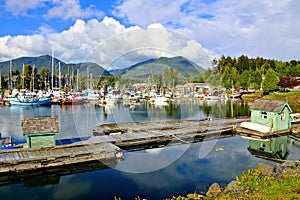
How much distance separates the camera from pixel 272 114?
2295 centimetres

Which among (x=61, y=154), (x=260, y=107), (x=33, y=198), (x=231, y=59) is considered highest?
(x=231, y=59)

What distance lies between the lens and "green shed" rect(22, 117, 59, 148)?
1502 centimetres

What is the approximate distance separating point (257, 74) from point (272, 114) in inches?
2411

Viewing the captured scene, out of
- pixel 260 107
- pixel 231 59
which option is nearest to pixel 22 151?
pixel 260 107

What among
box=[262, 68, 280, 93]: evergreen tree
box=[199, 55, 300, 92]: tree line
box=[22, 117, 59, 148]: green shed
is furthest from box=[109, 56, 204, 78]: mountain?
box=[262, 68, 280, 93]: evergreen tree

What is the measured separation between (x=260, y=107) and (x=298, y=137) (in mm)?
3992

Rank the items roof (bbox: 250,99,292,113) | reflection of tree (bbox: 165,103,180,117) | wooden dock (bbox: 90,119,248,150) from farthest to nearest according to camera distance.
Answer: reflection of tree (bbox: 165,103,180,117) → roof (bbox: 250,99,292,113) → wooden dock (bbox: 90,119,248,150)

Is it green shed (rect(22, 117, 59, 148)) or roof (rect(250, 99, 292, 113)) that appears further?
roof (rect(250, 99, 292, 113))

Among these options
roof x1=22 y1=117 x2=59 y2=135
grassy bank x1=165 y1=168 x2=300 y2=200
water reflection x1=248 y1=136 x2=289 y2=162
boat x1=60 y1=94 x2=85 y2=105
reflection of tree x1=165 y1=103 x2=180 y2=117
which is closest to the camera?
grassy bank x1=165 y1=168 x2=300 y2=200

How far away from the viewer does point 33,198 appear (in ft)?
38.4

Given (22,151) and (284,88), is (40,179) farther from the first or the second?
(284,88)

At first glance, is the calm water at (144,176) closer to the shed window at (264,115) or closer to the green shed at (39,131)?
the green shed at (39,131)

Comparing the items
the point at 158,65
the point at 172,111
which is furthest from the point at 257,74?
the point at 158,65

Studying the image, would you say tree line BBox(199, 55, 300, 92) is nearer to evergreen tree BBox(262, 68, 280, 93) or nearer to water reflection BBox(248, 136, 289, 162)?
evergreen tree BBox(262, 68, 280, 93)
